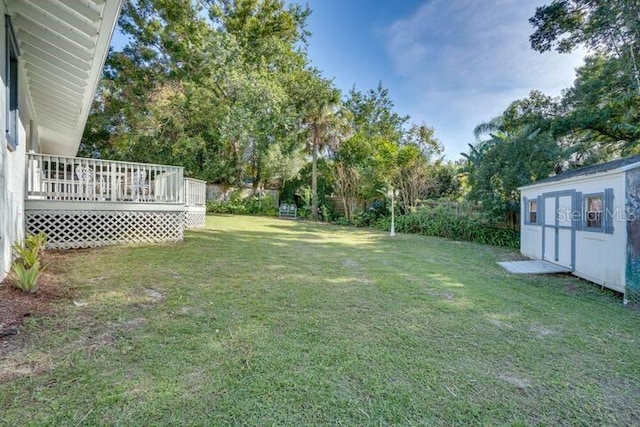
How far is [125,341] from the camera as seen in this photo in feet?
9.06

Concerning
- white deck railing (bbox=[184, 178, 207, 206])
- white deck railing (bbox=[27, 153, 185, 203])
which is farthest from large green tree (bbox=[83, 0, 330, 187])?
white deck railing (bbox=[27, 153, 185, 203])

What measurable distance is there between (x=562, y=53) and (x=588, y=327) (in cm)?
1412

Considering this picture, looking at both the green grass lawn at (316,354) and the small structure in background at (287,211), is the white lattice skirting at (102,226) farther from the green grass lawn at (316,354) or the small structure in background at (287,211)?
the small structure in background at (287,211)

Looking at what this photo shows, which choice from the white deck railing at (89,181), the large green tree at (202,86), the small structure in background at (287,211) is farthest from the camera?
the small structure in background at (287,211)

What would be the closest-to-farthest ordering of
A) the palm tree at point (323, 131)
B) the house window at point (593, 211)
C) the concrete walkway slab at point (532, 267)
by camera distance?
1. the house window at point (593, 211)
2. the concrete walkway slab at point (532, 267)
3. the palm tree at point (323, 131)

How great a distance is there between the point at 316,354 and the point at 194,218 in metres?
10.8

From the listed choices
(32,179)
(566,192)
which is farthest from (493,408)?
(32,179)

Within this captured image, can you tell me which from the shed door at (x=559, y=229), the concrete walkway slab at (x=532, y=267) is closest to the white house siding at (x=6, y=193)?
the concrete walkway slab at (x=532, y=267)

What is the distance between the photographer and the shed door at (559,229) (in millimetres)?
6590

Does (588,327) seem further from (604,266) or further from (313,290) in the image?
(313,290)

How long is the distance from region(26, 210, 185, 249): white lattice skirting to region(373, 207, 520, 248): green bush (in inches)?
376

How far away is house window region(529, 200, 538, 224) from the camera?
815cm

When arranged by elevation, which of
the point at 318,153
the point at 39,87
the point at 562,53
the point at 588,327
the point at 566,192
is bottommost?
the point at 588,327

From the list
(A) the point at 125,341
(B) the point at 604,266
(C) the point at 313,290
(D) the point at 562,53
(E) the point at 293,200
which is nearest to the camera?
(A) the point at 125,341
